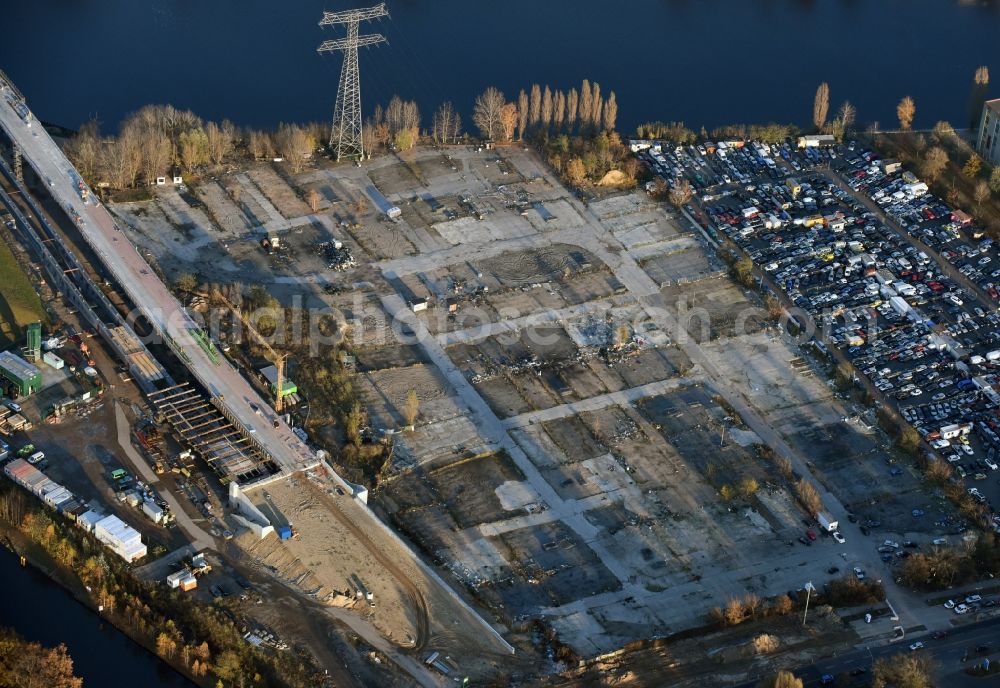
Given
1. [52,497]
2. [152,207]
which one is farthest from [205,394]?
[152,207]

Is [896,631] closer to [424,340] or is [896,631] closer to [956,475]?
[956,475]

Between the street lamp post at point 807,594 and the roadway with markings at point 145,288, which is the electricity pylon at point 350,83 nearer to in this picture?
the roadway with markings at point 145,288

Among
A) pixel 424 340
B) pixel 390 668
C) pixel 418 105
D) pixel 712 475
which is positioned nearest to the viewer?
pixel 390 668

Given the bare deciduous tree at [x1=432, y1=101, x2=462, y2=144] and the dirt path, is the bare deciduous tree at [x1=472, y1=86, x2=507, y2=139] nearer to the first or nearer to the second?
the bare deciduous tree at [x1=432, y1=101, x2=462, y2=144]

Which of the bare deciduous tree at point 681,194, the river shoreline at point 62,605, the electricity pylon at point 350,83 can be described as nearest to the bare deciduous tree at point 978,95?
the bare deciduous tree at point 681,194

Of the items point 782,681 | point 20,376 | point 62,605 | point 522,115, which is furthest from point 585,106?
point 62,605

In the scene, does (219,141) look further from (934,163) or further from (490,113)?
(934,163)
